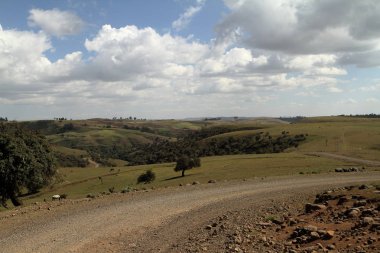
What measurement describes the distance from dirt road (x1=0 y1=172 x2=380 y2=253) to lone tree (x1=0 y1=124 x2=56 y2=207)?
616 inches

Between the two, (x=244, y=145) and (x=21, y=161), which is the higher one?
(x=21, y=161)

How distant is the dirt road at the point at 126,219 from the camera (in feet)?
53.0

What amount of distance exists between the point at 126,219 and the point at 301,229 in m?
9.32

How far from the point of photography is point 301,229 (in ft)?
46.0

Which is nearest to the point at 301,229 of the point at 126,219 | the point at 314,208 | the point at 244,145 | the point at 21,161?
the point at 314,208

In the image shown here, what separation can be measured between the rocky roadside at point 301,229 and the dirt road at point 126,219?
1.58m

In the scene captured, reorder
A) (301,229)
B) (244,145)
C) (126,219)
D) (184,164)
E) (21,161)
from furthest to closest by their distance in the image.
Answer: (244,145)
(184,164)
(21,161)
(126,219)
(301,229)

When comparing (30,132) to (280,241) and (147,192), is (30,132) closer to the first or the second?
(147,192)

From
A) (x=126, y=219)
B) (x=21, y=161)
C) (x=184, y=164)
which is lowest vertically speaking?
(x=184, y=164)

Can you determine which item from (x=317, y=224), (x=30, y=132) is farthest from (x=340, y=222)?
(x=30, y=132)

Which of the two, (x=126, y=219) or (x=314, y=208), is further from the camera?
(x=126, y=219)

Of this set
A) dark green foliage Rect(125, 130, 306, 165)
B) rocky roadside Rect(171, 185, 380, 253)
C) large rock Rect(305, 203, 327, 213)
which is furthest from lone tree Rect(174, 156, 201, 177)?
large rock Rect(305, 203, 327, 213)

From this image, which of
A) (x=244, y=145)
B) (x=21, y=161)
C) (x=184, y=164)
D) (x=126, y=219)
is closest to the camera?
(x=126, y=219)

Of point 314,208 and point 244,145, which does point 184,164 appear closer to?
point 314,208
